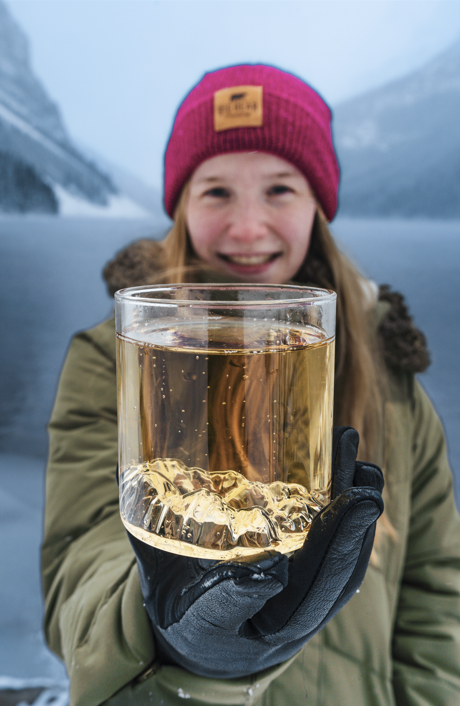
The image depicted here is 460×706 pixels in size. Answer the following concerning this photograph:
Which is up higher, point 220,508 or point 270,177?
point 270,177

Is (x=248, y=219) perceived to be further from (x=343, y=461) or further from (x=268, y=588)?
(x=268, y=588)

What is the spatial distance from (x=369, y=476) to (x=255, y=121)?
0.61 meters

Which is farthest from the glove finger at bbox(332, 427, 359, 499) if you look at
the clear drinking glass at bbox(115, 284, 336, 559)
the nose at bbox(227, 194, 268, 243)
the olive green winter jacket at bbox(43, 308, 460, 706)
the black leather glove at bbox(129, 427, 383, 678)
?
the nose at bbox(227, 194, 268, 243)

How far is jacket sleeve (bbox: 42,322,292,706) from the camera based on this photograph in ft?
2.02

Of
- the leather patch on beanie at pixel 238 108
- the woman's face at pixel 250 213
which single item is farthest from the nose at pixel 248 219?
the leather patch on beanie at pixel 238 108

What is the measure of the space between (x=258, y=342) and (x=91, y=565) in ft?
1.96

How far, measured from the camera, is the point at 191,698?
64cm

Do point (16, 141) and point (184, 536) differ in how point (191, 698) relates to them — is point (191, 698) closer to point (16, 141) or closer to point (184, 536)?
point (184, 536)

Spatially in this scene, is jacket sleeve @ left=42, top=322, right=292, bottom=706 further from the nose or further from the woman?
the nose

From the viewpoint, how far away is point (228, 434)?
381mm

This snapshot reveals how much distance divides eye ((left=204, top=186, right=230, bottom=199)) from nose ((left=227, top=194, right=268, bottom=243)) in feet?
0.11

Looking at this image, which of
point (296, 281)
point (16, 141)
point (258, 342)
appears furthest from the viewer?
point (16, 141)

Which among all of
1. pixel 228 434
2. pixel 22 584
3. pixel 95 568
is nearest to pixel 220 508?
pixel 228 434

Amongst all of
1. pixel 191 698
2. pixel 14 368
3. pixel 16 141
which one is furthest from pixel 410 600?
pixel 16 141
